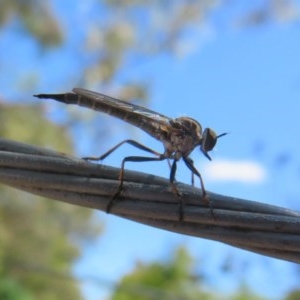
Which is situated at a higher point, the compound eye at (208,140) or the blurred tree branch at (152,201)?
the blurred tree branch at (152,201)

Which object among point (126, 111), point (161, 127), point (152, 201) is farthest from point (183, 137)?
point (152, 201)

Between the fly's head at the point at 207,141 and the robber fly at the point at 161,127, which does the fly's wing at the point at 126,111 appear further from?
the fly's head at the point at 207,141

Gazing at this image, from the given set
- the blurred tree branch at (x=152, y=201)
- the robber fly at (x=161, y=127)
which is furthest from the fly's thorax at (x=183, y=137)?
the blurred tree branch at (x=152, y=201)

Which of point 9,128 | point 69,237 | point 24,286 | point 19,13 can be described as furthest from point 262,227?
point 24,286

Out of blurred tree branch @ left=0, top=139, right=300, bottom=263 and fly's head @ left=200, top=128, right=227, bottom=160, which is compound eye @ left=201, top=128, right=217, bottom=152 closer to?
fly's head @ left=200, top=128, right=227, bottom=160

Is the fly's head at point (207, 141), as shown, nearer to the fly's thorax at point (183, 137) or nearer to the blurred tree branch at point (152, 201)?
the fly's thorax at point (183, 137)

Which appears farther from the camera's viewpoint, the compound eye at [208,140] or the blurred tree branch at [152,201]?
the compound eye at [208,140]
